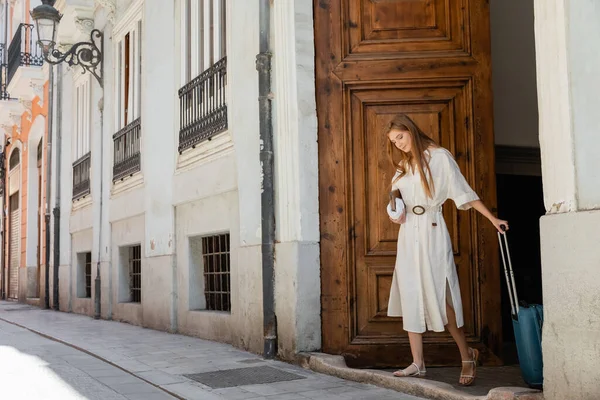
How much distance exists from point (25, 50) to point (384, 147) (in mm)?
15857

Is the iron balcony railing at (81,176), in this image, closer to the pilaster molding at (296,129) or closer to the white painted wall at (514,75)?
the white painted wall at (514,75)

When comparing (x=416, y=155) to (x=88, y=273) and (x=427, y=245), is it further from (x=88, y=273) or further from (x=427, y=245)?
(x=88, y=273)

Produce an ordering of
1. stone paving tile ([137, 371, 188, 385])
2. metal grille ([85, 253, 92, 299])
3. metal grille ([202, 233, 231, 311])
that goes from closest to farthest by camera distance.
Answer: stone paving tile ([137, 371, 188, 385]) < metal grille ([202, 233, 231, 311]) < metal grille ([85, 253, 92, 299])

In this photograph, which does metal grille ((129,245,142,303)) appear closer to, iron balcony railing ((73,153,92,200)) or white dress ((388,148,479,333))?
iron balcony railing ((73,153,92,200))

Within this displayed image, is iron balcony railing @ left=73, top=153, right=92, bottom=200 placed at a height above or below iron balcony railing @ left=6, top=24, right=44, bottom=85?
below

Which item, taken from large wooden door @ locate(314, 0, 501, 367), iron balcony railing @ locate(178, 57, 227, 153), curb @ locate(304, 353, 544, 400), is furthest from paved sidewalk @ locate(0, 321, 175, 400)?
iron balcony railing @ locate(178, 57, 227, 153)

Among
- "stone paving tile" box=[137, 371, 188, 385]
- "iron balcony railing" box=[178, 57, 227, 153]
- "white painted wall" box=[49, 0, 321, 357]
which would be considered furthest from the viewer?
"iron balcony railing" box=[178, 57, 227, 153]

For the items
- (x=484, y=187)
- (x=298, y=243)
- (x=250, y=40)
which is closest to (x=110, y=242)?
(x=250, y=40)

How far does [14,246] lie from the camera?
23.8 meters

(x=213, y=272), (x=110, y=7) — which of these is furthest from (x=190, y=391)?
(x=110, y=7)

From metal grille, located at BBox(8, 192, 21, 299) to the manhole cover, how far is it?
1789 cm

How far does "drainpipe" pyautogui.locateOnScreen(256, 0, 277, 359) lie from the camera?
7.11m

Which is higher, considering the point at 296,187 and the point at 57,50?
the point at 57,50

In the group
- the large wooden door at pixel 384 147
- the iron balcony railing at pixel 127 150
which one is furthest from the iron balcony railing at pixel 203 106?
the large wooden door at pixel 384 147
